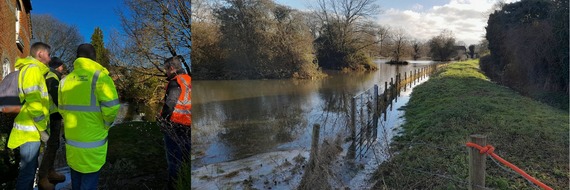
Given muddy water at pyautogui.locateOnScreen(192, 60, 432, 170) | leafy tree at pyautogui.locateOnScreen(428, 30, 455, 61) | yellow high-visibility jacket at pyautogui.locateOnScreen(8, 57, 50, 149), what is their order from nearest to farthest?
yellow high-visibility jacket at pyautogui.locateOnScreen(8, 57, 50, 149) → muddy water at pyautogui.locateOnScreen(192, 60, 432, 170) → leafy tree at pyautogui.locateOnScreen(428, 30, 455, 61)

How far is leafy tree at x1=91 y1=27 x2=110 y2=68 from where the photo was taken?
1.90 metres

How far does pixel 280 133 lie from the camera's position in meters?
5.70

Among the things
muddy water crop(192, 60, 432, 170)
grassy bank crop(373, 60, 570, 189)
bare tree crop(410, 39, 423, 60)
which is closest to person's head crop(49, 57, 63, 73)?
muddy water crop(192, 60, 432, 170)

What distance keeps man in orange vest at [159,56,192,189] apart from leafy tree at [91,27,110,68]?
32 centimetres

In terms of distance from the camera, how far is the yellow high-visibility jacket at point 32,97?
1.72 metres

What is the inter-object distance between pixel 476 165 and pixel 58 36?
101 inches

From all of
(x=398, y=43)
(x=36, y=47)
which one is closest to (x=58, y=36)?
(x=36, y=47)

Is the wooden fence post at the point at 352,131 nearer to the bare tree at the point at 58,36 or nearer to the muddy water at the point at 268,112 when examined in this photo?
the muddy water at the point at 268,112

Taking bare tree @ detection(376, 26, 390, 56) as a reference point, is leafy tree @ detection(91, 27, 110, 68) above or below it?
below

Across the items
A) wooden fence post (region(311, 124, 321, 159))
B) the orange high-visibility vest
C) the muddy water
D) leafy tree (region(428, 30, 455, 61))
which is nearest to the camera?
the orange high-visibility vest

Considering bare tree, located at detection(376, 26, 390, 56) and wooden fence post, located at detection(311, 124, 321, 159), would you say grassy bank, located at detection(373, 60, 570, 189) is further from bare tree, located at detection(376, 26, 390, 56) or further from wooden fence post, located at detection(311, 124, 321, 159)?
bare tree, located at detection(376, 26, 390, 56)

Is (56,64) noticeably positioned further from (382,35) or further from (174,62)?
(382,35)

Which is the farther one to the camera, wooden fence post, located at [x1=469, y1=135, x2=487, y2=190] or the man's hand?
wooden fence post, located at [x1=469, y1=135, x2=487, y2=190]

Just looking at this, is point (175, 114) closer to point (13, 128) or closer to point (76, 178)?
point (76, 178)
